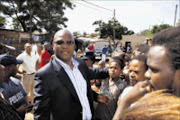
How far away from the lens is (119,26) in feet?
99.3

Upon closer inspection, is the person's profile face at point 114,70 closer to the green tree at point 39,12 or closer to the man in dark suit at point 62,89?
the man in dark suit at point 62,89

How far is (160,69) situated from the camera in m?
0.77

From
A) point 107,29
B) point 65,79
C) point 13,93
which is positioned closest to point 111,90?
point 65,79

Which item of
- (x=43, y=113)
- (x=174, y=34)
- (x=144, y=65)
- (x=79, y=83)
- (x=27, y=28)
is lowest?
(x=43, y=113)

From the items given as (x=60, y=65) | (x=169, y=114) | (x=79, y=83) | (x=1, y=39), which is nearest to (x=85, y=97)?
(x=79, y=83)

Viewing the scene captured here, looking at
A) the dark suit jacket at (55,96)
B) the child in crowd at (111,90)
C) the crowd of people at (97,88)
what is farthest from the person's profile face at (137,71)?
the dark suit jacket at (55,96)

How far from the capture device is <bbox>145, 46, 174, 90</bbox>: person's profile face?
0.76 metres

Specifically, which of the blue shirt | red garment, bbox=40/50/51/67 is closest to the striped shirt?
the blue shirt

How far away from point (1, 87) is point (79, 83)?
4.08 feet

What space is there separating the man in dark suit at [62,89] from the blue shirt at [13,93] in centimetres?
89

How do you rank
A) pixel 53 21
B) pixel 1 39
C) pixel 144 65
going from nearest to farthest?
pixel 144 65 → pixel 1 39 → pixel 53 21

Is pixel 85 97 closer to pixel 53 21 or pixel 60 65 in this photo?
pixel 60 65

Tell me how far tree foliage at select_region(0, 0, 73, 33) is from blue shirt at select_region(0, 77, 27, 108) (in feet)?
61.3

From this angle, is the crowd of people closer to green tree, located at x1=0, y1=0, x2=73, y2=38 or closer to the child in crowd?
the child in crowd
